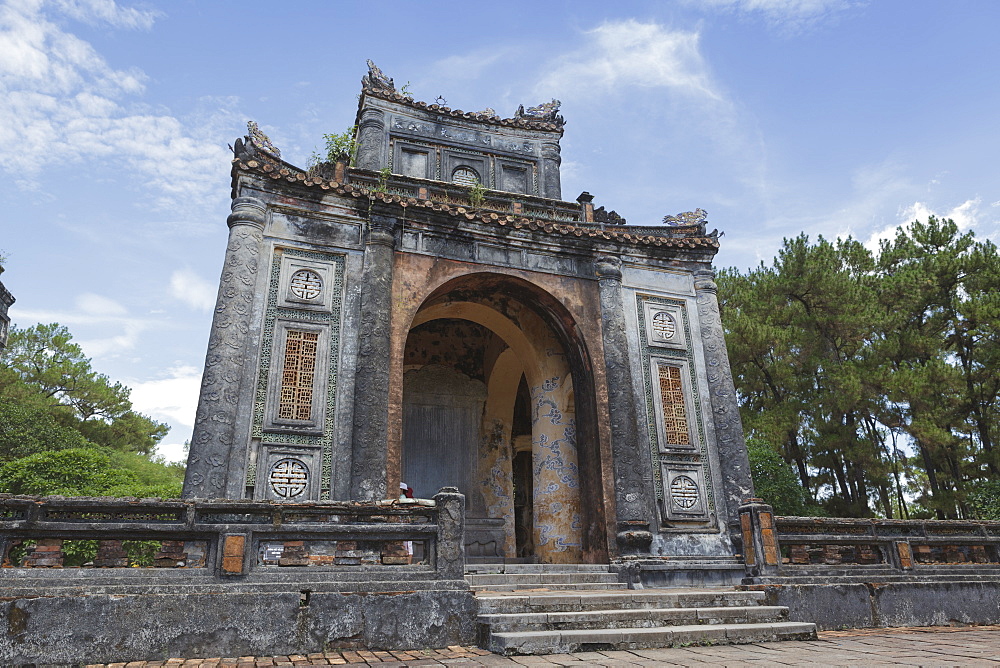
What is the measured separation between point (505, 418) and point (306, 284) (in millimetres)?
6985

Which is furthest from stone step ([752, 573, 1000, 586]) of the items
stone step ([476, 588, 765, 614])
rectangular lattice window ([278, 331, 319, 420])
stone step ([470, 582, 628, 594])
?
rectangular lattice window ([278, 331, 319, 420])

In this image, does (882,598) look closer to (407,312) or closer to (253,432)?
(407,312)

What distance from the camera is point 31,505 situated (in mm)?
6391

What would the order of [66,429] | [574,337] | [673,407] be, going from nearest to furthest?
[673,407] → [574,337] → [66,429]

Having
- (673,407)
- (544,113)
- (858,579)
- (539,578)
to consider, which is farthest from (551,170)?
(858,579)

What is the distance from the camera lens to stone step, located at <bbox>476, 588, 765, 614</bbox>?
6.94 meters

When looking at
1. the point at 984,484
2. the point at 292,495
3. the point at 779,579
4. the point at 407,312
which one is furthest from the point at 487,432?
the point at 984,484

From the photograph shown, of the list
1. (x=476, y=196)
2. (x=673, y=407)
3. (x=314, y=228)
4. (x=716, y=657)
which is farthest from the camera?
(x=476, y=196)

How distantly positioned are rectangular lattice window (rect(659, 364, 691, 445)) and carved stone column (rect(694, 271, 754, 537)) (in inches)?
24.9

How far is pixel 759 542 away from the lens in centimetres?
882

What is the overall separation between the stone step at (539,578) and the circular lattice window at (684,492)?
2131 mm

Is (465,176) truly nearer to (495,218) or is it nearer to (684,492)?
(495,218)

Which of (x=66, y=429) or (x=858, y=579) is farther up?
(x=66, y=429)

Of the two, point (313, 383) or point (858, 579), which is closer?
point (858, 579)
